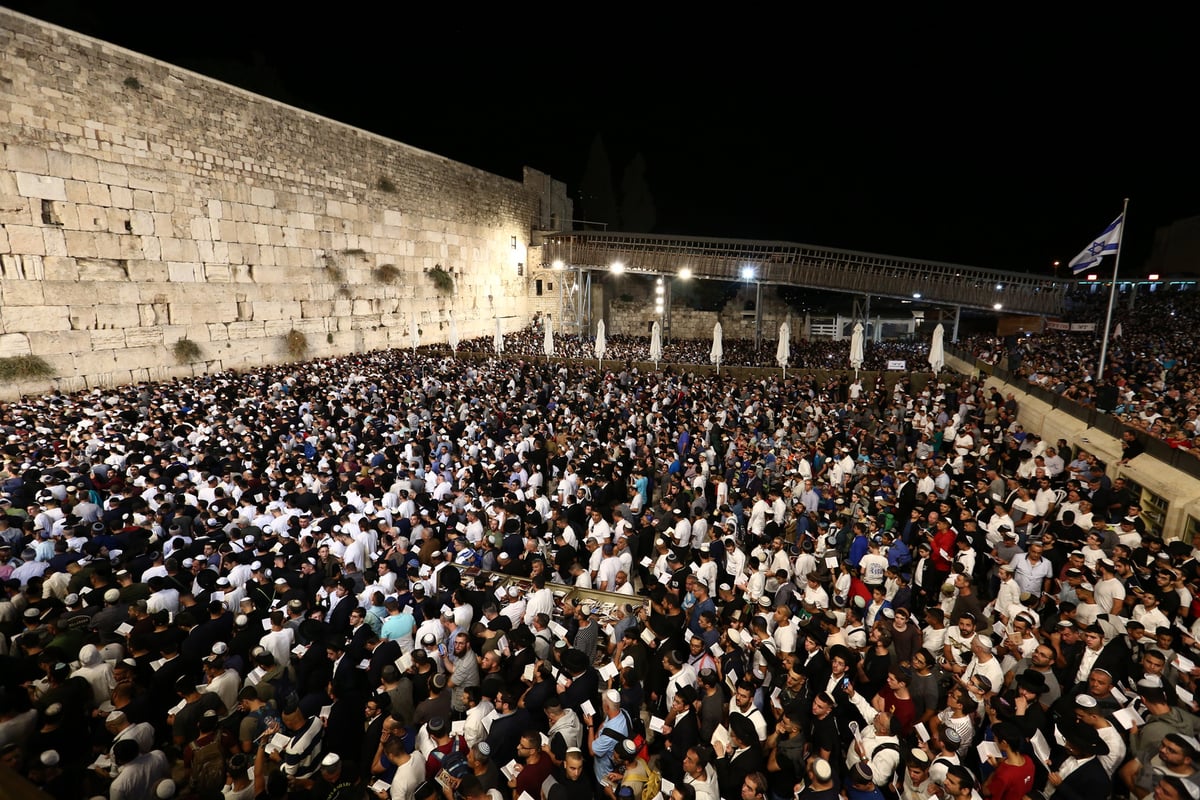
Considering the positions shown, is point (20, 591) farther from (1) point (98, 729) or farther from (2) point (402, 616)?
(2) point (402, 616)

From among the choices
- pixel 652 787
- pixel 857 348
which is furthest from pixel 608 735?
pixel 857 348

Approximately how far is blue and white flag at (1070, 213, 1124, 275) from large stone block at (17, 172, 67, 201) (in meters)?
24.5

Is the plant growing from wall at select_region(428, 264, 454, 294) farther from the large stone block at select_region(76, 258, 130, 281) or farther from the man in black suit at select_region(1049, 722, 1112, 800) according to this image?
the man in black suit at select_region(1049, 722, 1112, 800)

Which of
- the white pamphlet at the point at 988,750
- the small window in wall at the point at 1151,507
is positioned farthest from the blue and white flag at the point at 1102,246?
the white pamphlet at the point at 988,750

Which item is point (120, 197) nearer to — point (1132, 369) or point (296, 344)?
point (296, 344)

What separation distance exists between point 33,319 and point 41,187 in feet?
10.1

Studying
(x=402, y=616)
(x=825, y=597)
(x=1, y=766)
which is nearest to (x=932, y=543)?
(x=825, y=597)

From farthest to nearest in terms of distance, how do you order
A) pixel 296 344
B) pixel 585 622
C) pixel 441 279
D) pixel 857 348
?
pixel 441 279 → pixel 296 344 → pixel 857 348 → pixel 585 622

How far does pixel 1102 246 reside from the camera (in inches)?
512

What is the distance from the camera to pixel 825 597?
516 centimetres

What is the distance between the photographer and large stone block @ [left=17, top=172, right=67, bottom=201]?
12.3 meters

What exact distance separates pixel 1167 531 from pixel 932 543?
420cm

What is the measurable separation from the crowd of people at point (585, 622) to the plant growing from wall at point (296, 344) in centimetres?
920

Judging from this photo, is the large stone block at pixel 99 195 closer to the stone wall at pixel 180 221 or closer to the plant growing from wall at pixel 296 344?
the stone wall at pixel 180 221
